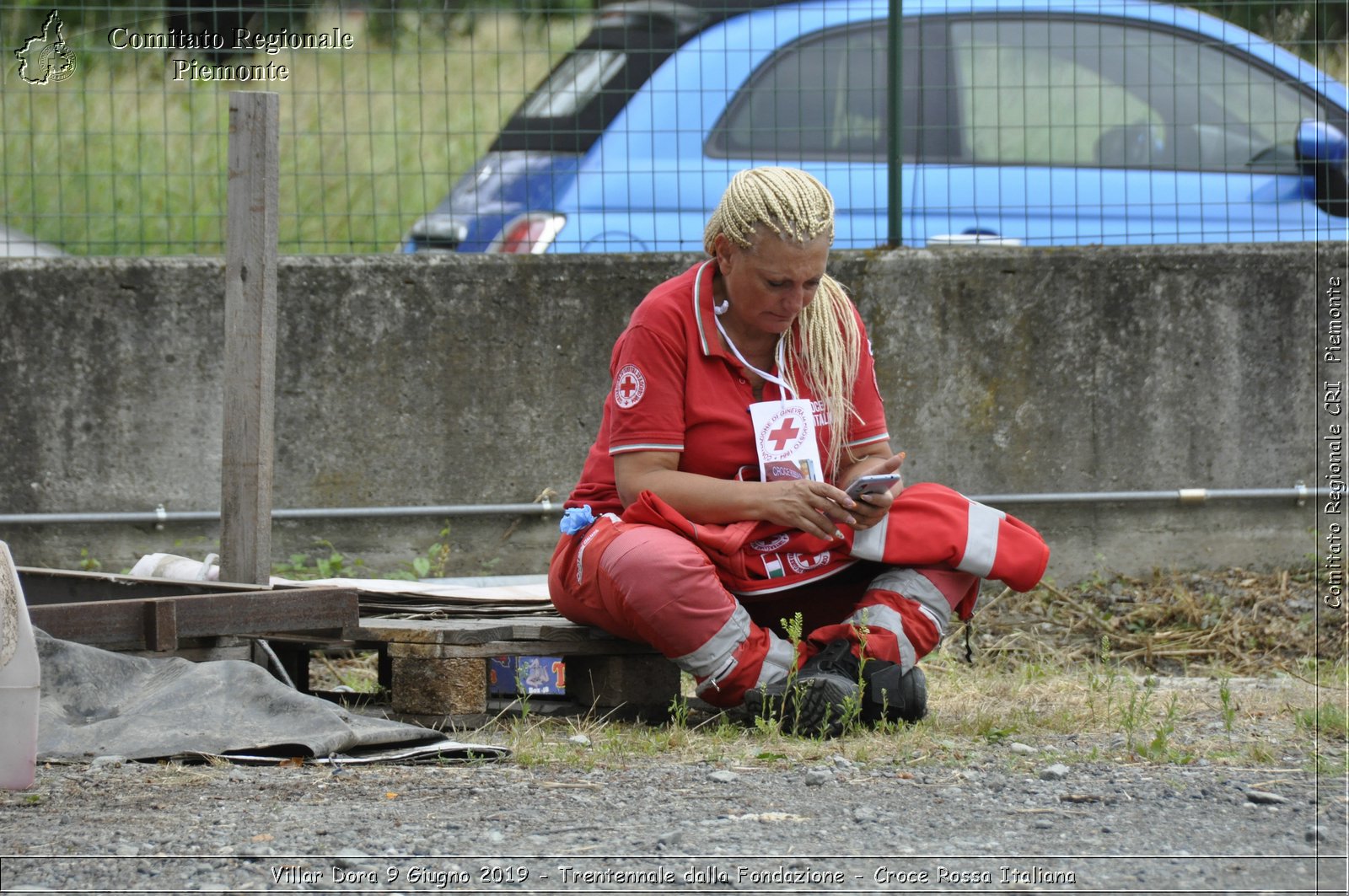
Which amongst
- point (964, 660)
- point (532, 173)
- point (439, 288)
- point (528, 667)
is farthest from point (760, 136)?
point (528, 667)

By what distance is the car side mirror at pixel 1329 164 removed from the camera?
548 centimetres

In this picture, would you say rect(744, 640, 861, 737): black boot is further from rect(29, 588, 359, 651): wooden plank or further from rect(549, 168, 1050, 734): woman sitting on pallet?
rect(29, 588, 359, 651): wooden plank

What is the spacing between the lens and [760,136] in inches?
212

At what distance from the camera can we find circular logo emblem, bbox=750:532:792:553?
11.6 feet

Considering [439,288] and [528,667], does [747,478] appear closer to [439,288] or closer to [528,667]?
[528,667]

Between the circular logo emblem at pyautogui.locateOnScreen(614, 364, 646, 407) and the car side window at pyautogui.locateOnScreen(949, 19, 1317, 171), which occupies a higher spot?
the car side window at pyautogui.locateOnScreen(949, 19, 1317, 171)

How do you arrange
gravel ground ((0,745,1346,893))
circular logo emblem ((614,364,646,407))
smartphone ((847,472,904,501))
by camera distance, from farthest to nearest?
1. circular logo emblem ((614,364,646,407))
2. smartphone ((847,472,904,501))
3. gravel ground ((0,745,1346,893))

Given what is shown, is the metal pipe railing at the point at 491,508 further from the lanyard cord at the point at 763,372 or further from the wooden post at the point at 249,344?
the lanyard cord at the point at 763,372

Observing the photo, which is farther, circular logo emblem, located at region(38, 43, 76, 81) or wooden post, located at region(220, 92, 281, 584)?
circular logo emblem, located at region(38, 43, 76, 81)

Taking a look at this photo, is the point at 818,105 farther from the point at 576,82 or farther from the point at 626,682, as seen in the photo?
the point at 626,682

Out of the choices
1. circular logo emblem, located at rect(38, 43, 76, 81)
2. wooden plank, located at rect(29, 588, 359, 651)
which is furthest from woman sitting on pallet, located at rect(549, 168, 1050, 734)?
circular logo emblem, located at rect(38, 43, 76, 81)

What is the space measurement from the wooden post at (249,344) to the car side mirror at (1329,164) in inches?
153

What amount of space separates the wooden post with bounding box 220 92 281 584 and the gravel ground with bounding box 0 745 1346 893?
1.11 m

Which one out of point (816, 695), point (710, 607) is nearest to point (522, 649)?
point (710, 607)
